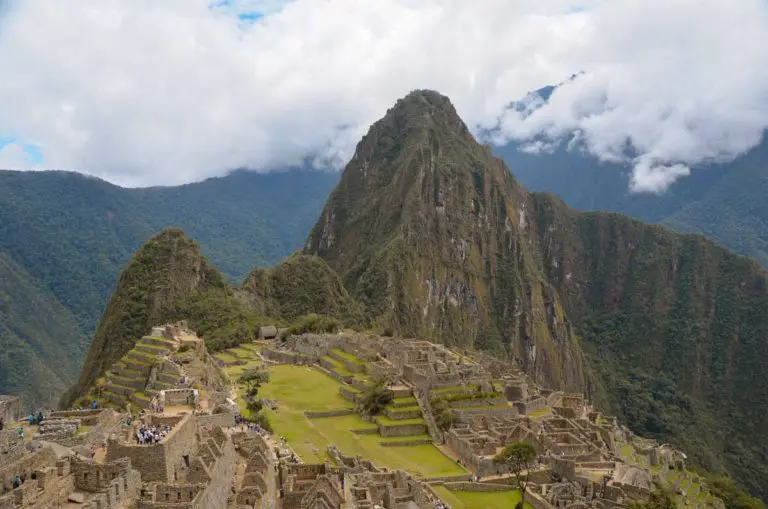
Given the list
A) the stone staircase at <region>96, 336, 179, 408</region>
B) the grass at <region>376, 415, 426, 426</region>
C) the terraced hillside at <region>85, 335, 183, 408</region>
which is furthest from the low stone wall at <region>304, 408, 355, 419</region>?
the stone staircase at <region>96, 336, 179, 408</region>

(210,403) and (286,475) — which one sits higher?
(210,403)

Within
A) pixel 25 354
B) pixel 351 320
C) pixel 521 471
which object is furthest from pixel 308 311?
pixel 521 471

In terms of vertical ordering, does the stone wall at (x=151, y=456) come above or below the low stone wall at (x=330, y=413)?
above

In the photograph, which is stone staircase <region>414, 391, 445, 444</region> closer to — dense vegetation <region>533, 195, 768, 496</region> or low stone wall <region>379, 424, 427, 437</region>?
low stone wall <region>379, 424, 427, 437</region>

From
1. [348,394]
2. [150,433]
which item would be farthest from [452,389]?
[150,433]

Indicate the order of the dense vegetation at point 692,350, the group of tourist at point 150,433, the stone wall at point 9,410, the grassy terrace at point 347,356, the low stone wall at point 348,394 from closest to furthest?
the group of tourist at point 150,433
the stone wall at point 9,410
the low stone wall at point 348,394
the grassy terrace at point 347,356
the dense vegetation at point 692,350

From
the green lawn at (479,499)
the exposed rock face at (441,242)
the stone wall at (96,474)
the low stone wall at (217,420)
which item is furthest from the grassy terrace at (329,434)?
the exposed rock face at (441,242)

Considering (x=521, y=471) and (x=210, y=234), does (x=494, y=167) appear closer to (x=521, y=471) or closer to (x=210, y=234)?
(x=210, y=234)

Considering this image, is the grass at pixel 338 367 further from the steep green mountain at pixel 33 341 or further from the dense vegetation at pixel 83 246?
the steep green mountain at pixel 33 341
